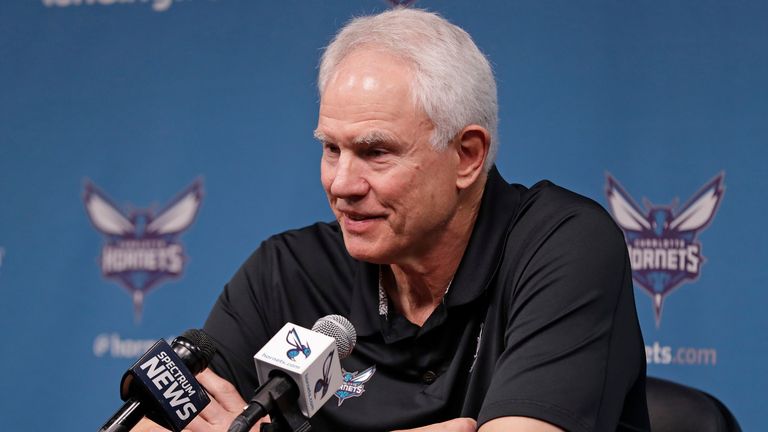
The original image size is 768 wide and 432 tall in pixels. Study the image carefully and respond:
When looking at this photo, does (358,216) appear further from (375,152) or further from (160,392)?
(160,392)

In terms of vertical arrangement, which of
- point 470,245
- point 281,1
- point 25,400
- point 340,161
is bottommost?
point 25,400

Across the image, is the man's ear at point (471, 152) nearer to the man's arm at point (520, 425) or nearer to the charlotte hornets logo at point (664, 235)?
the man's arm at point (520, 425)

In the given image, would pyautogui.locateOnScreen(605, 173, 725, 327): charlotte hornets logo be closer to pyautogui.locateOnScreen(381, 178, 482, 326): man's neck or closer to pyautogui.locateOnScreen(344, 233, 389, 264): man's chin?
pyautogui.locateOnScreen(381, 178, 482, 326): man's neck

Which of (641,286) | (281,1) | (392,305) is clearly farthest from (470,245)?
(281,1)

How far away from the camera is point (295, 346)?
1.19 meters

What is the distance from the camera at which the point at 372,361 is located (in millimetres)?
1810

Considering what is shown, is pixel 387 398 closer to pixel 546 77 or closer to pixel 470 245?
pixel 470 245

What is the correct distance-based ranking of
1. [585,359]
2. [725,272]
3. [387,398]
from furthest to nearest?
1. [725,272]
2. [387,398]
3. [585,359]

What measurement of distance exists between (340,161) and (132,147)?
148 centimetres

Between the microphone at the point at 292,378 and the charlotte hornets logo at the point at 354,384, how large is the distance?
1.81 feet

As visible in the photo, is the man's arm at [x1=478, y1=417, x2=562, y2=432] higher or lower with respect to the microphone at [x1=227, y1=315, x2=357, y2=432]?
lower

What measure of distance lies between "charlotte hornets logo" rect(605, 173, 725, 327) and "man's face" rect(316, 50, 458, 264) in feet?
2.79

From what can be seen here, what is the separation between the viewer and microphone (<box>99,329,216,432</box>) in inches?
45.6

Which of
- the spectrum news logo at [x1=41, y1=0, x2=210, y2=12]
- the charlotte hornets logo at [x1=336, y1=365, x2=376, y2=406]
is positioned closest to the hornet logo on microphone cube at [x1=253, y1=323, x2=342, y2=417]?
the charlotte hornets logo at [x1=336, y1=365, x2=376, y2=406]
